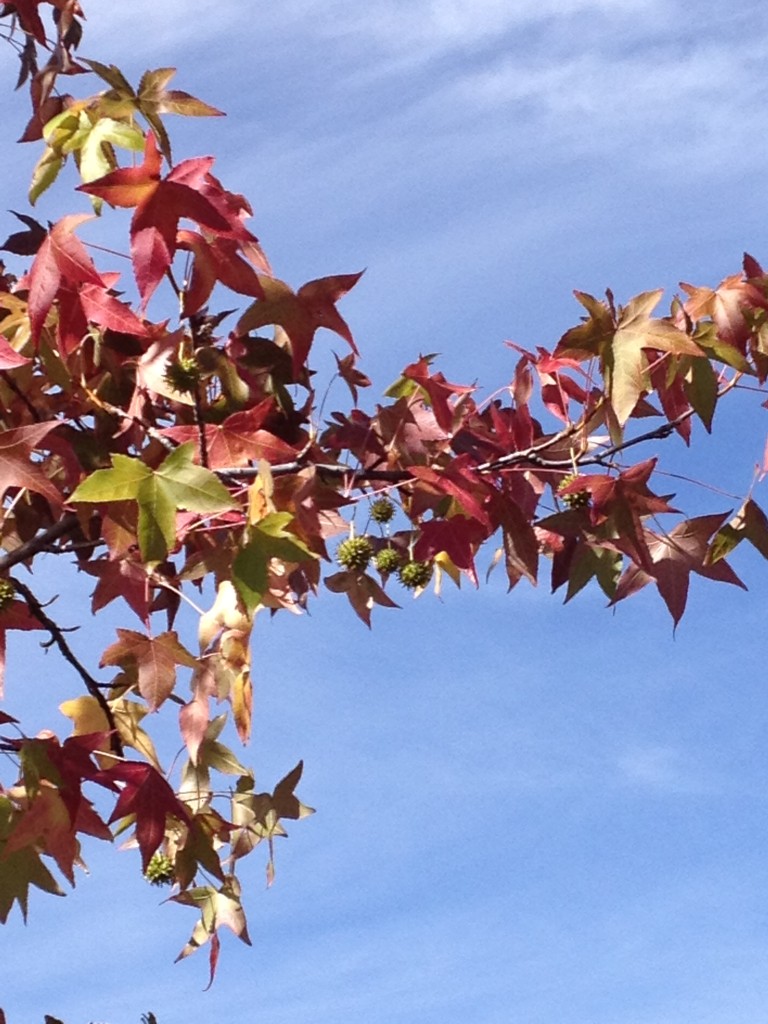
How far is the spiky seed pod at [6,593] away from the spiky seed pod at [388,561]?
67cm

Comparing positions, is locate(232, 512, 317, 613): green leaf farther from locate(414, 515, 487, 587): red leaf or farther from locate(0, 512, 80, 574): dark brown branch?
locate(0, 512, 80, 574): dark brown branch

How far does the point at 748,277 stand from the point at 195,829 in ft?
4.67

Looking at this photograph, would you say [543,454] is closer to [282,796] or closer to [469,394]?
[469,394]

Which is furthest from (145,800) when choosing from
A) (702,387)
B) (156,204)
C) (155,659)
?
(702,387)

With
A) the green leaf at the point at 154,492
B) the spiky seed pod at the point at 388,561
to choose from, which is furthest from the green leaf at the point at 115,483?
the spiky seed pod at the point at 388,561

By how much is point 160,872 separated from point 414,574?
85 cm

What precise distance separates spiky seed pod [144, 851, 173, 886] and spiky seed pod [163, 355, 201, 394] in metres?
1.13

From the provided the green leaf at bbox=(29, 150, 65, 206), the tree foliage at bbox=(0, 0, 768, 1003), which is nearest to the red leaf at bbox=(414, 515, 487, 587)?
the tree foliage at bbox=(0, 0, 768, 1003)

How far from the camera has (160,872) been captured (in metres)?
2.86

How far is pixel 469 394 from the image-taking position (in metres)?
2.38

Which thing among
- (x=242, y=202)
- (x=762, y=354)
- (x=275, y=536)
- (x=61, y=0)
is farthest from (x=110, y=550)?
(x=61, y=0)

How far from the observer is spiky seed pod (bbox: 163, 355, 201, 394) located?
87.7 inches

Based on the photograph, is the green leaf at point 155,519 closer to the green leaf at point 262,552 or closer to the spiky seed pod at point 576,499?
the green leaf at point 262,552

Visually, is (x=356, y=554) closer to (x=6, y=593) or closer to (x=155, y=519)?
(x=6, y=593)
